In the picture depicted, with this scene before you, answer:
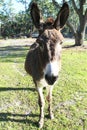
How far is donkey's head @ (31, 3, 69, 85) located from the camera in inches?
159

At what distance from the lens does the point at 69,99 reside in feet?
21.8

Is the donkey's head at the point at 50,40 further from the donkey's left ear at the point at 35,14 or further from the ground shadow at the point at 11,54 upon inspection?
the ground shadow at the point at 11,54

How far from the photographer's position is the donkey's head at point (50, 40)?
4.05m

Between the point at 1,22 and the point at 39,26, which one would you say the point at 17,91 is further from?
the point at 1,22

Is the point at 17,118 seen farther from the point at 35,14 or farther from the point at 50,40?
the point at 35,14

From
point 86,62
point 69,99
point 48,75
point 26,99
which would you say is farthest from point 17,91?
point 86,62

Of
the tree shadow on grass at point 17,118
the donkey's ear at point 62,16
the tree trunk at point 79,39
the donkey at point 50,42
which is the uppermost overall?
the donkey's ear at point 62,16

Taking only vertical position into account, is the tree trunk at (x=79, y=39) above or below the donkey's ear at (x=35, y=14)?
below

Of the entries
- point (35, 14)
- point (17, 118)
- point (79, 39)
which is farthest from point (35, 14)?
point (79, 39)

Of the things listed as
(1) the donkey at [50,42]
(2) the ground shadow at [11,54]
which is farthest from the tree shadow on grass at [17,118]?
(2) the ground shadow at [11,54]

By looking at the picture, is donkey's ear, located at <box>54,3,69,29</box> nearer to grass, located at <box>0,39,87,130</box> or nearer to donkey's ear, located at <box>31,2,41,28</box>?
donkey's ear, located at <box>31,2,41,28</box>

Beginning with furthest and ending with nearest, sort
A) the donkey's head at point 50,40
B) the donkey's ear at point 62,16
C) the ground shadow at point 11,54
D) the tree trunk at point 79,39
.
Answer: the tree trunk at point 79,39
the ground shadow at point 11,54
the donkey's ear at point 62,16
the donkey's head at point 50,40

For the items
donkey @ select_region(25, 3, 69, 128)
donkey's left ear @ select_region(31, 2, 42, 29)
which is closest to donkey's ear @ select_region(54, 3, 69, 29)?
donkey @ select_region(25, 3, 69, 128)

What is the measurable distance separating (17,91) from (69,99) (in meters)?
1.46
